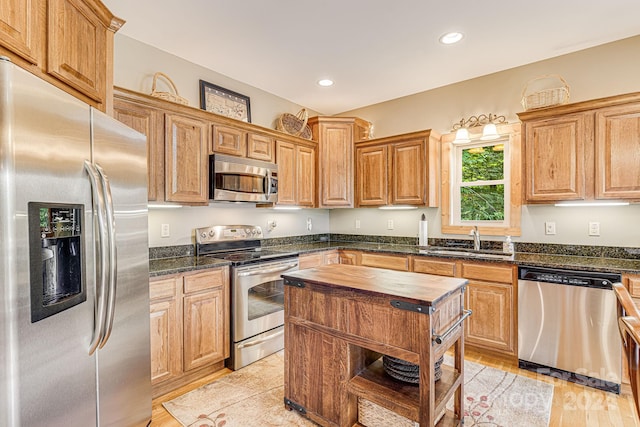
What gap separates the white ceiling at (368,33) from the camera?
2.33 m

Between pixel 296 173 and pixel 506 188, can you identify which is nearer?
pixel 506 188

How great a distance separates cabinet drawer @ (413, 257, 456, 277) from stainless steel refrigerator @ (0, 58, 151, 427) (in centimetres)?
261

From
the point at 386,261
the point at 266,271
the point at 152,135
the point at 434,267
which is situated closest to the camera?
the point at 152,135

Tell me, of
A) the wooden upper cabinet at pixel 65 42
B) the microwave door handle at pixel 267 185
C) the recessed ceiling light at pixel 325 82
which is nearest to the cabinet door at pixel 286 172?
the microwave door handle at pixel 267 185

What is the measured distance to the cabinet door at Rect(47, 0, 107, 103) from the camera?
4.64 feet

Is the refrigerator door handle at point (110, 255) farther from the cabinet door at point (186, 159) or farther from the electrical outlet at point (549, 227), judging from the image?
the electrical outlet at point (549, 227)

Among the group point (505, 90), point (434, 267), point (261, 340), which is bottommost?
point (261, 340)

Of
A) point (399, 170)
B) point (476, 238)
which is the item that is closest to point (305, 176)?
point (399, 170)

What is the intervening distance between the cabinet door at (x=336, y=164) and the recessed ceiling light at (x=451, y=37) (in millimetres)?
1638

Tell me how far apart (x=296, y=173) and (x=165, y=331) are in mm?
2270

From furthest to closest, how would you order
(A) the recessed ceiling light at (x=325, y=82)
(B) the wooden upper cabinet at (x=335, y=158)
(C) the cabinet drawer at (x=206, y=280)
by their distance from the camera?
(B) the wooden upper cabinet at (x=335, y=158)
(A) the recessed ceiling light at (x=325, y=82)
(C) the cabinet drawer at (x=206, y=280)

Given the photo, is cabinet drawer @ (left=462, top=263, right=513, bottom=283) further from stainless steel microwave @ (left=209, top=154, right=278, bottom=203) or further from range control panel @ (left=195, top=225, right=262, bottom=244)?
range control panel @ (left=195, top=225, right=262, bottom=244)

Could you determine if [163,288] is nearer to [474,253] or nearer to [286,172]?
[286,172]

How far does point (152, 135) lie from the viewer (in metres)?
2.55
